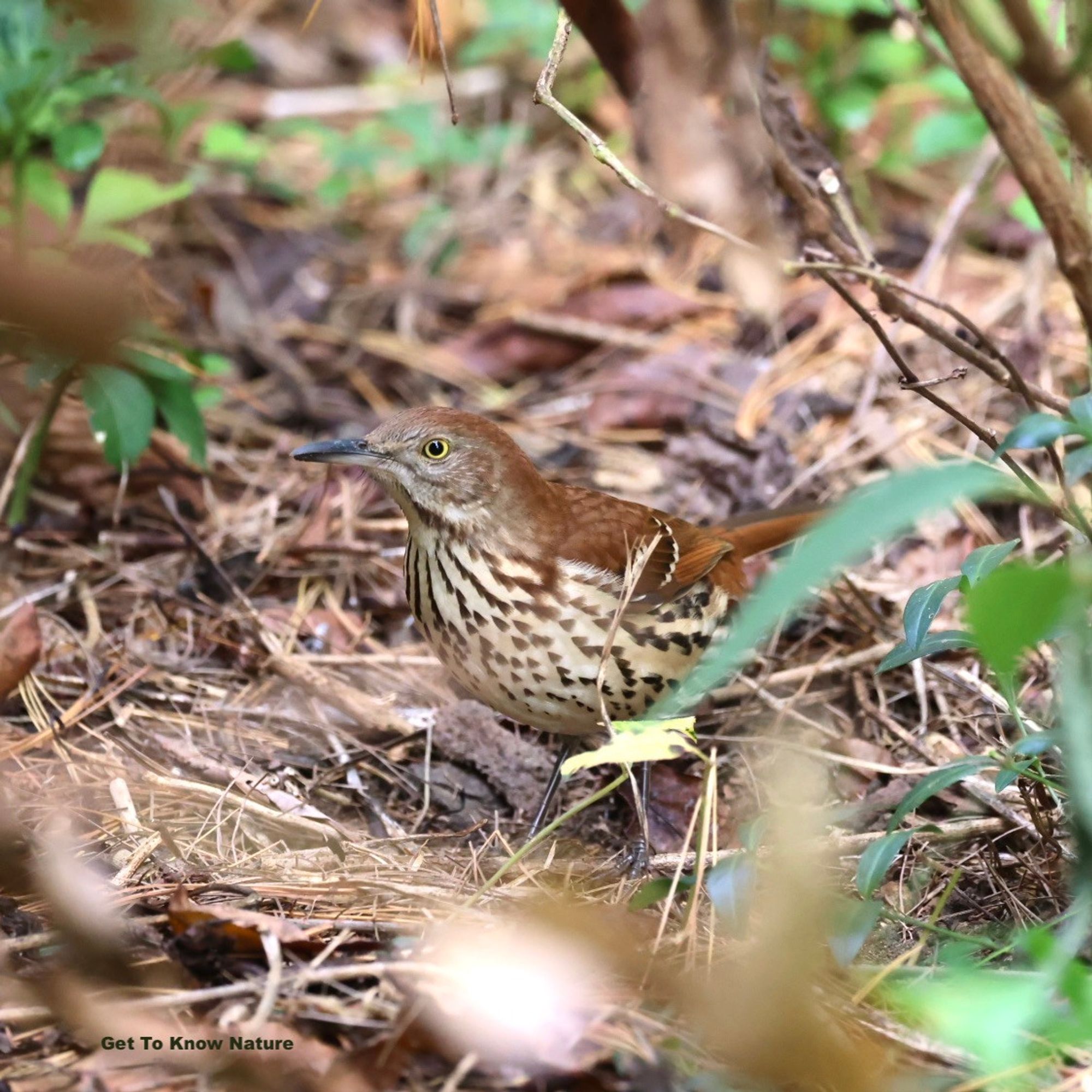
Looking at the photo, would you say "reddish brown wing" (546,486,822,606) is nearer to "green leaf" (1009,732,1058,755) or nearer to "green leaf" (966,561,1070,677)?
"green leaf" (1009,732,1058,755)

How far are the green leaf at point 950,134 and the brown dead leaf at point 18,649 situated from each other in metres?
3.32

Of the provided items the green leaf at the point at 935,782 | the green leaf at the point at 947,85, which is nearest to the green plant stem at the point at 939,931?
the green leaf at the point at 935,782

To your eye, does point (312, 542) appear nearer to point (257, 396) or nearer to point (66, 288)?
point (257, 396)

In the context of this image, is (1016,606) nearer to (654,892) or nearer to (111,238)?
(654,892)

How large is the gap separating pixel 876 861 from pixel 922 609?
0.46 m

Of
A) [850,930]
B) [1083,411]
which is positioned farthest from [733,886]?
[1083,411]

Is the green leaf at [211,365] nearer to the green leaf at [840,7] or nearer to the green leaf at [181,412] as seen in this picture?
the green leaf at [181,412]

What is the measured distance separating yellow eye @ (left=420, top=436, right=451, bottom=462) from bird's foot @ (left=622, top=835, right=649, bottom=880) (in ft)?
3.03

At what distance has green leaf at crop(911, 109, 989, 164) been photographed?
14.9 ft

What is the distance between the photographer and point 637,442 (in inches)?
167

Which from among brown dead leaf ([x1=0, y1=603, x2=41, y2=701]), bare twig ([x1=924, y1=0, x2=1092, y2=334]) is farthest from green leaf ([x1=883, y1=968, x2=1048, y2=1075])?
brown dead leaf ([x1=0, y1=603, x2=41, y2=701])

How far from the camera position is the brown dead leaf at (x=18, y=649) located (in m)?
2.92

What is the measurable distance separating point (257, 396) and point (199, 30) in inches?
65.2

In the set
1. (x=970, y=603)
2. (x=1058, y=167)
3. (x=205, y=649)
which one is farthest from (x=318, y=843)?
(x=1058, y=167)
